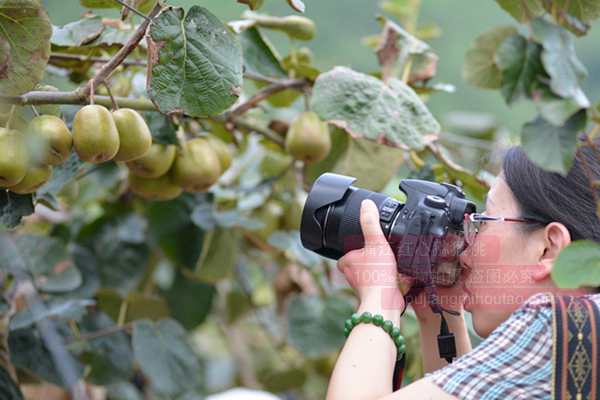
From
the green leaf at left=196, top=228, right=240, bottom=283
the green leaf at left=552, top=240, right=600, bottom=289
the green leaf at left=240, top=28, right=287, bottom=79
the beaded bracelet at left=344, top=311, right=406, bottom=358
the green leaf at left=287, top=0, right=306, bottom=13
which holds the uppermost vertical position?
the green leaf at left=287, top=0, right=306, bottom=13

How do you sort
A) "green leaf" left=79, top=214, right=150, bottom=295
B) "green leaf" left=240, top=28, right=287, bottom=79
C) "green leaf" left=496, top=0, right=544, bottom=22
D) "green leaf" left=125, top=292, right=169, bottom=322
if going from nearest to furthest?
"green leaf" left=496, top=0, right=544, bottom=22 → "green leaf" left=240, top=28, right=287, bottom=79 → "green leaf" left=125, top=292, right=169, bottom=322 → "green leaf" left=79, top=214, right=150, bottom=295

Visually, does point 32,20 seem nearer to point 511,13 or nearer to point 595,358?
point 511,13

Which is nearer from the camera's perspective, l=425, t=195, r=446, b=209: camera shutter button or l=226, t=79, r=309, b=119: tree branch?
l=425, t=195, r=446, b=209: camera shutter button

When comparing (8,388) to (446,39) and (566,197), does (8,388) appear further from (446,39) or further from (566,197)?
(446,39)

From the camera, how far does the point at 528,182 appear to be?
3.34 ft

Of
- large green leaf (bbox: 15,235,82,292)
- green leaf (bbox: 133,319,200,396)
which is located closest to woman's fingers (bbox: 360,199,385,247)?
green leaf (bbox: 133,319,200,396)

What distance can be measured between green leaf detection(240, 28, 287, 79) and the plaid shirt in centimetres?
68

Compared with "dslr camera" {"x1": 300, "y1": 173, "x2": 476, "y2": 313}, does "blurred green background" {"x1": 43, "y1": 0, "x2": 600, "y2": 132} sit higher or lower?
higher

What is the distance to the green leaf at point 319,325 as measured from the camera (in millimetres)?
1880

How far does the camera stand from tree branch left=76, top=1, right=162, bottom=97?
1.01 metres

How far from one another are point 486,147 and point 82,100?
1144mm

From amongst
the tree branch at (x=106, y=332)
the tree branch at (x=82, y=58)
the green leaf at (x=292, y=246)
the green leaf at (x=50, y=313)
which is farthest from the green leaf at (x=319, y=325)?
the tree branch at (x=82, y=58)

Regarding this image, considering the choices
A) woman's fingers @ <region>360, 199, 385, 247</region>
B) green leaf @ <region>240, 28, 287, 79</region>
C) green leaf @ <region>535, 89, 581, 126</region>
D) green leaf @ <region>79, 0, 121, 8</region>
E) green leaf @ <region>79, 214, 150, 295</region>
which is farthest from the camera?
green leaf @ <region>79, 214, 150, 295</region>

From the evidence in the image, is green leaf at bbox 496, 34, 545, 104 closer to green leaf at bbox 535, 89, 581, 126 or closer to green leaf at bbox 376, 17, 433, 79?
green leaf at bbox 535, 89, 581, 126
